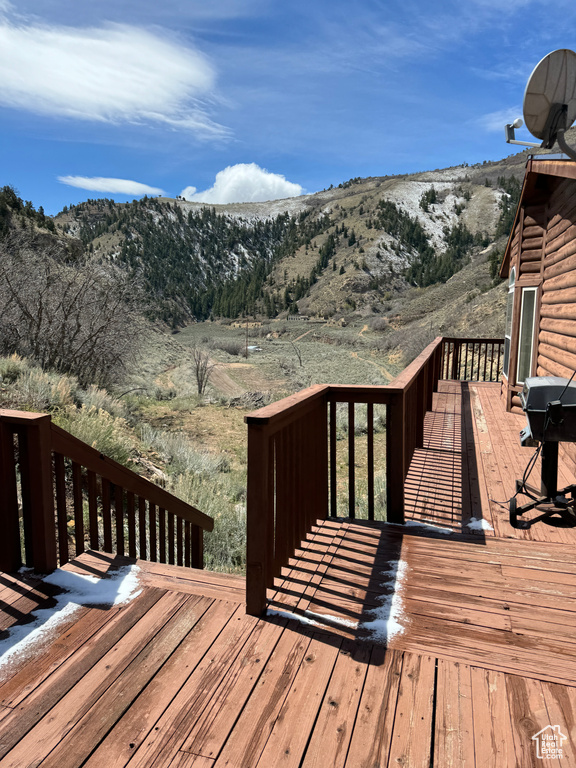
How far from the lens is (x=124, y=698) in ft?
6.07

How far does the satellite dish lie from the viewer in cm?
469

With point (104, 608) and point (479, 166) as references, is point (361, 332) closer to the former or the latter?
point (104, 608)

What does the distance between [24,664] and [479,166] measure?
121442 millimetres

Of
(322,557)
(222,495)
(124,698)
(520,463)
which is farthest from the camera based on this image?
(222,495)

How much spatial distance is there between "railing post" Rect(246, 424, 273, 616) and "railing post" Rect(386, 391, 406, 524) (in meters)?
1.40

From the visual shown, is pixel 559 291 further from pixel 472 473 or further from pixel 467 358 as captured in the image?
pixel 467 358

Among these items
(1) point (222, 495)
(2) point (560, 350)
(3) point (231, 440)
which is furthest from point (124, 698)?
(3) point (231, 440)

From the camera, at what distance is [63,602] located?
2.50 m

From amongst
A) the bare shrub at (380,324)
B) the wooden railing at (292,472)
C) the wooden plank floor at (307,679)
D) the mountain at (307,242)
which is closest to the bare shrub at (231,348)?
the bare shrub at (380,324)

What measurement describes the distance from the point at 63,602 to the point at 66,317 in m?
9.77

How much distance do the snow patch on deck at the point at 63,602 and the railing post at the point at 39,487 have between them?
15cm

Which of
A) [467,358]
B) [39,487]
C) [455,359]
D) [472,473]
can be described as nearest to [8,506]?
[39,487]

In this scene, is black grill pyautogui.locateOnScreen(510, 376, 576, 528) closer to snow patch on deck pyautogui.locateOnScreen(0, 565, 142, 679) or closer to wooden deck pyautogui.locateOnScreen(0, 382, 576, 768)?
wooden deck pyautogui.locateOnScreen(0, 382, 576, 768)

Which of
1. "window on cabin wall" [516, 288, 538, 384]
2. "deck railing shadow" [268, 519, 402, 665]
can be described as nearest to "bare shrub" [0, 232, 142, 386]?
"window on cabin wall" [516, 288, 538, 384]
